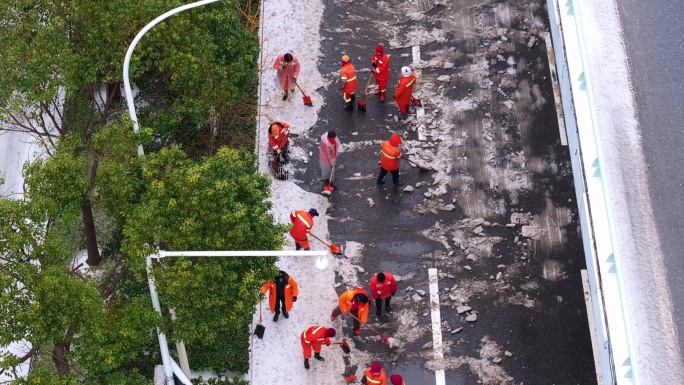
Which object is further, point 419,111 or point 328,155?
point 419,111

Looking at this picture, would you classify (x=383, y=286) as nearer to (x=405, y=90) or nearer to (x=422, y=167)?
(x=422, y=167)

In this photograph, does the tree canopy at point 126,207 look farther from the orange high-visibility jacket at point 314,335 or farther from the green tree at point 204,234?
the orange high-visibility jacket at point 314,335

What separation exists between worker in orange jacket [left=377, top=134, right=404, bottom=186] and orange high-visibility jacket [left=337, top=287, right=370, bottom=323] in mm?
3189

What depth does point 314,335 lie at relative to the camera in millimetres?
18391

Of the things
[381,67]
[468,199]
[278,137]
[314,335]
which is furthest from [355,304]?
[381,67]

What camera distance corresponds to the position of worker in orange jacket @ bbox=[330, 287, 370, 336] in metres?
18.7

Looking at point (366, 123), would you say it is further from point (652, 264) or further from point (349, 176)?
point (652, 264)

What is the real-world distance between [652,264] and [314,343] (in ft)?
20.7

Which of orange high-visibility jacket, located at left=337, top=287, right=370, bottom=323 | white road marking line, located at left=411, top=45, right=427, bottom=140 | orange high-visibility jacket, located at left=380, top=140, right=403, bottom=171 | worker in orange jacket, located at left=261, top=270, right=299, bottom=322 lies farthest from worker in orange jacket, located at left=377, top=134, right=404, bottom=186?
worker in orange jacket, located at left=261, top=270, right=299, bottom=322

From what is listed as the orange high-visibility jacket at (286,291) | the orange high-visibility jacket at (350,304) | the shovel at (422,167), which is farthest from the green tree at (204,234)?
the shovel at (422,167)

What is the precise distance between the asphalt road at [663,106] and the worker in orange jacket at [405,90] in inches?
194

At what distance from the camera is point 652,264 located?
52.2ft

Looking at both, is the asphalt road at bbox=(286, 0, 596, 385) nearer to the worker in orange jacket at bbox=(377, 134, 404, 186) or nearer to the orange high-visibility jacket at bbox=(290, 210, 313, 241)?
the worker in orange jacket at bbox=(377, 134, 404, 186)

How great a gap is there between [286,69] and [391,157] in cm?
358
